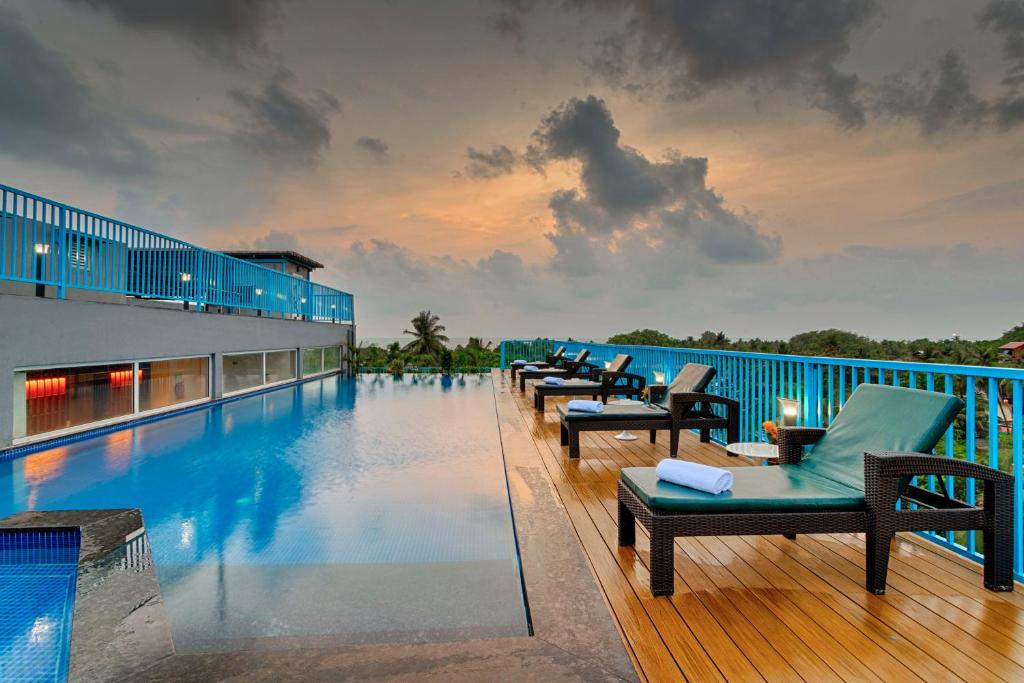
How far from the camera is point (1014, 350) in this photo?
97.7 feet

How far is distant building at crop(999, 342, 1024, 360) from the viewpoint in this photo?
1128 inches

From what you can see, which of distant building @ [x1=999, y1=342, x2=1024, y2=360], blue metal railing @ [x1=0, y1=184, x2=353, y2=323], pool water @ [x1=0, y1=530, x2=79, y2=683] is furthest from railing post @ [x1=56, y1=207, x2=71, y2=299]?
distant building @ [x1=999, y1=342, x2=1024, y2=360]

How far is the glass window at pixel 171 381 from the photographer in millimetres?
7840

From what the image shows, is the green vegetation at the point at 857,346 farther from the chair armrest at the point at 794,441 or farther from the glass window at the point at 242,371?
the chair armrest at the point at 794,441

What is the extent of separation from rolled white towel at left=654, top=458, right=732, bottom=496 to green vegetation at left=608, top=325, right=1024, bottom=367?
86.8 ft

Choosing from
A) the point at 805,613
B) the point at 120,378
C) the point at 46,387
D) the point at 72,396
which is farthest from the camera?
the point at 120,378

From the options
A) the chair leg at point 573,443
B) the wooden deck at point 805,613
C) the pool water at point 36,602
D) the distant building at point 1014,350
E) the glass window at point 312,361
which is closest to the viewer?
the wooden deck at point 805,613

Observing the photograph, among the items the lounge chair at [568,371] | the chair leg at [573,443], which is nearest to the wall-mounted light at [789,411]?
the chair leg at [573,443]

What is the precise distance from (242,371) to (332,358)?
6588 mm

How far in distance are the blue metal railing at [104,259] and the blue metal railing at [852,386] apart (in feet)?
26.3

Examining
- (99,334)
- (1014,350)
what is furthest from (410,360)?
(1014,350)

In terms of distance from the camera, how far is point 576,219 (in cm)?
2069

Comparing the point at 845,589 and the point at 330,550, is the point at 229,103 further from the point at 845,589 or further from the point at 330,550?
the point at 845,589

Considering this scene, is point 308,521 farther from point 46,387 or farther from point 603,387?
point 46,387
